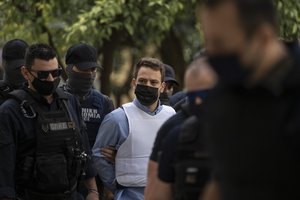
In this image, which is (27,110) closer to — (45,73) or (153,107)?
(45,73)

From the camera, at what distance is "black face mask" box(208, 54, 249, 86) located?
346cm

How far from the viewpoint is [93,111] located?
8461mm

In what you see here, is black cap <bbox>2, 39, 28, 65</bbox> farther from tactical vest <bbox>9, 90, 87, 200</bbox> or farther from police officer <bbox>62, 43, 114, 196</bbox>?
tactical vest <bbox>9, 90, 87, 200</bbox>

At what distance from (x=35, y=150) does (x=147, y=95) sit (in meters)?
1.20

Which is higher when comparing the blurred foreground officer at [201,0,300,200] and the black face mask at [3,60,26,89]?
the blurred foreground officer at [201,0,300,200]

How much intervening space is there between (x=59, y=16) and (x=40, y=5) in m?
0.95

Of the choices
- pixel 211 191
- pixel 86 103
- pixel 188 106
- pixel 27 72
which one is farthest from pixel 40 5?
pixel 211 191

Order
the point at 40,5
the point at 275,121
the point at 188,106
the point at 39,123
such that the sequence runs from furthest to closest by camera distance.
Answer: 1. the point at 40,5
2. the point at 39,123
3. the point at 188,106
4. the point at 275,121

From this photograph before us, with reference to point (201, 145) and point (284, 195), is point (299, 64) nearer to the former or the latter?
point (284, 195)

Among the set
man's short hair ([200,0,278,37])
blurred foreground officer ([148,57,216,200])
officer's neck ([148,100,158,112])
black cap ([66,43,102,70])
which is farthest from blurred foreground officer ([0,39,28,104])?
man's short hair ([200,0,278,37])

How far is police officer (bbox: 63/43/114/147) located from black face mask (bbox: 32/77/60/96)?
1.47m

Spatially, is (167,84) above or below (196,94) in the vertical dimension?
below

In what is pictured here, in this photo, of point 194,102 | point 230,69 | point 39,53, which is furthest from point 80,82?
point 230,69

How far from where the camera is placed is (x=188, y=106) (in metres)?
5.02
